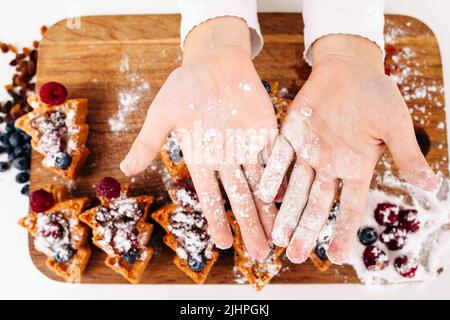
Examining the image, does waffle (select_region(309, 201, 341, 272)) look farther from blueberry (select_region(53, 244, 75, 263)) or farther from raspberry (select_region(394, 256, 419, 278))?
blueberry (select_region(53, 244, 75, 263))

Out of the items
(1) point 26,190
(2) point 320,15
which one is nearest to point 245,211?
(2) point 320,15

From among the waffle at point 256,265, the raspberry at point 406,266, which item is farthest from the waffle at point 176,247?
the raspberry at point 406,266

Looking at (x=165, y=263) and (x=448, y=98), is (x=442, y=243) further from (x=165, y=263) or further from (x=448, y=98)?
(x=165, y=263)

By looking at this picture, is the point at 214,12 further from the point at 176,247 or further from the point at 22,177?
the point at 22,177

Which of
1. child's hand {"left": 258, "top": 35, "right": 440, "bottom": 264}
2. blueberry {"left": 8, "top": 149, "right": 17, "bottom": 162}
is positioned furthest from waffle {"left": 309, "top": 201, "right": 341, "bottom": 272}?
blueberry {"left": 8, "top": 149, "right": 17, "bottom": 162}

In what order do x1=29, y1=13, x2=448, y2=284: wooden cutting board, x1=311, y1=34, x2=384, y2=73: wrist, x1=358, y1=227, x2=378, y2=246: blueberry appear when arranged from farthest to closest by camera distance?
x1=29, y1=13, x2=448, y2=284: wooden cutting board < x1=358, y1=227, x2=378, y2=246: blueberry < x1=311, y1=34, x2=384, y2=73: wrist

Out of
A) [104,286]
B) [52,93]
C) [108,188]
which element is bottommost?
[104,286]
